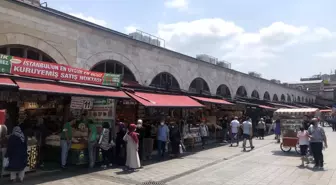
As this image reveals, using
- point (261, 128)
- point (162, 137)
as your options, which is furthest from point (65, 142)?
point (261, 128)

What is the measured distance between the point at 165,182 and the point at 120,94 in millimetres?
4127

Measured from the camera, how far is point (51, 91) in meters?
8.41

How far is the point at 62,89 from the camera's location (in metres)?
9.00

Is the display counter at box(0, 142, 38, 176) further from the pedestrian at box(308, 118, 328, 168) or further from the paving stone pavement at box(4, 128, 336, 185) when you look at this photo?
the pedestrian at box(308, 118, 328, 168)

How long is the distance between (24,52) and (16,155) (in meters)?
4.48

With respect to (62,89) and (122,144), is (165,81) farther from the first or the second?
(62,89)

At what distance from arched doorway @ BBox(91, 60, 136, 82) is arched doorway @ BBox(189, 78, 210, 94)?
21.4 feet

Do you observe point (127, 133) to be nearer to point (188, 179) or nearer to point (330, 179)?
point (188, 179)

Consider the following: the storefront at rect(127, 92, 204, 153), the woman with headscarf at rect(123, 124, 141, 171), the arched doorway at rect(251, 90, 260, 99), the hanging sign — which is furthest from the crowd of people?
the arched doorway at rect(251, 90, 260, 99)

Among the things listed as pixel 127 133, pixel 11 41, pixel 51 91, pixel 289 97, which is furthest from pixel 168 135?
pixel 289 97

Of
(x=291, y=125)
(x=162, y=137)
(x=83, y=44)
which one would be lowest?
(x=162, y=137)

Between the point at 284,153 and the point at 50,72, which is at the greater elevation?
the point at 50,72

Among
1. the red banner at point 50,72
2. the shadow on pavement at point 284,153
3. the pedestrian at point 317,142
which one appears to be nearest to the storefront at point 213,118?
the shadow on pavement at point 284,153

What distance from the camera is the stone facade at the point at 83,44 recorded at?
1033cm
